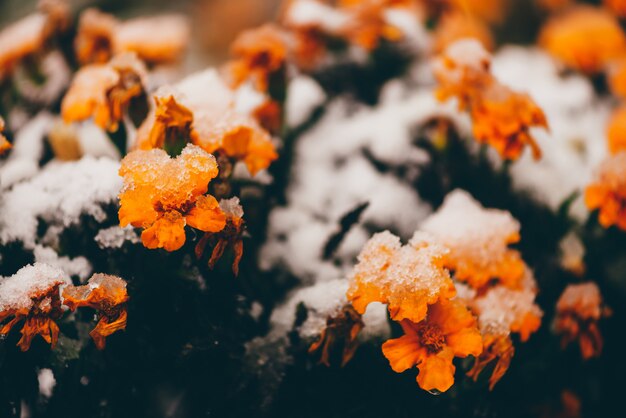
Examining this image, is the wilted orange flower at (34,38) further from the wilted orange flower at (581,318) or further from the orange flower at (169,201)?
the wilted orange flower at (581,318)

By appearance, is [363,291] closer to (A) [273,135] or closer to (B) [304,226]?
(B) [304,226]

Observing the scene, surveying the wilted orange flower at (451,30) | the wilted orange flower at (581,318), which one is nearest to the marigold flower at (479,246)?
the wilted orange flower at (581,318)

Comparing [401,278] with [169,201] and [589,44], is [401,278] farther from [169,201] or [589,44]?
[589,44]

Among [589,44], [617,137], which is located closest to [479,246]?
[617,137]

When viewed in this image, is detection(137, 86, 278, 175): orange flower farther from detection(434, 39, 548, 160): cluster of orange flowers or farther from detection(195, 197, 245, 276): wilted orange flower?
detection(434, 39, 548, 160): cluster of orange flowers

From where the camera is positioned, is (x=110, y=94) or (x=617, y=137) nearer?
(x=110, y=94)

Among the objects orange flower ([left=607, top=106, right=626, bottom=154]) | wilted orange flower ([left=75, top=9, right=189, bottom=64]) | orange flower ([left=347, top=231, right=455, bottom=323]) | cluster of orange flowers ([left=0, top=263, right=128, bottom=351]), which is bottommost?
orange flower ([left=607, top=106, right=626, bottom=154])

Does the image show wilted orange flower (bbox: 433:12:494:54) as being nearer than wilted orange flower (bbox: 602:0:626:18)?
No

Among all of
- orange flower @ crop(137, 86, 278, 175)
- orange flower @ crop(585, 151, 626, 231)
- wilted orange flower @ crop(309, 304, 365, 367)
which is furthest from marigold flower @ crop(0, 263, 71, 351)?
orange flower @ crop(585, 151, 626, 231)
